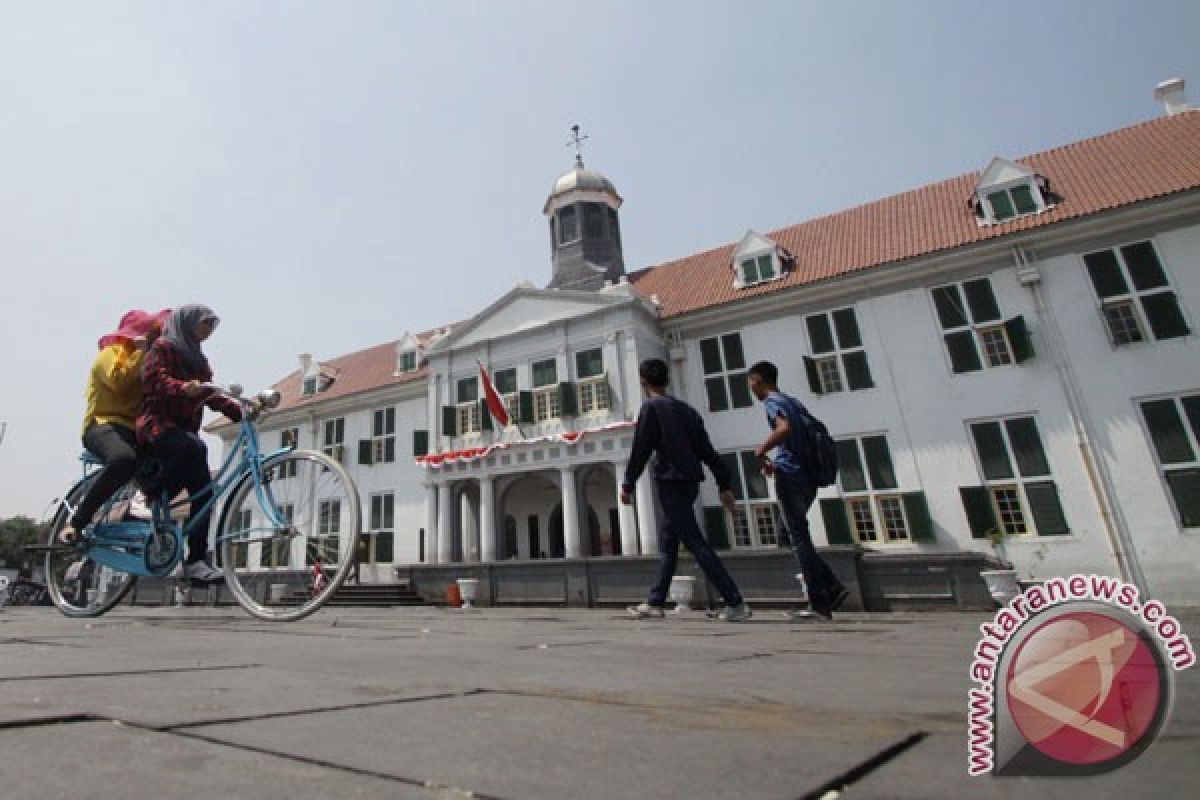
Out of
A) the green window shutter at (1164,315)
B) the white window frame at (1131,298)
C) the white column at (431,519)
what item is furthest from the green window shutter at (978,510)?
the white column at (431,519)

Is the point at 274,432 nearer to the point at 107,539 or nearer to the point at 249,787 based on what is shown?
the point at 107,539

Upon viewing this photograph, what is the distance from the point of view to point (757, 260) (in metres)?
18.8

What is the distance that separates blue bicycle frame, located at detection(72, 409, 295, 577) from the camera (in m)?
4.09

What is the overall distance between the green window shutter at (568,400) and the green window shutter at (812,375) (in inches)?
259

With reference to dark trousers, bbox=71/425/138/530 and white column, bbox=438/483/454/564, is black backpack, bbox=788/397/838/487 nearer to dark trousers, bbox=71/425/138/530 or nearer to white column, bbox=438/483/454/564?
dark trousers, bbox=71/425/138/530

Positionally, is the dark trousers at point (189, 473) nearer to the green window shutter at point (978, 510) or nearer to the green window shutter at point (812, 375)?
the green window shutter at point (812, 375)

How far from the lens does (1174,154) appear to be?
1495 cm

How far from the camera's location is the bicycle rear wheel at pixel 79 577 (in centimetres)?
474

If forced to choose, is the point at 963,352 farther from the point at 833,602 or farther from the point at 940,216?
the point at 833,602

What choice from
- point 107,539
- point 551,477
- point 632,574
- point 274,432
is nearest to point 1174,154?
point 632,574

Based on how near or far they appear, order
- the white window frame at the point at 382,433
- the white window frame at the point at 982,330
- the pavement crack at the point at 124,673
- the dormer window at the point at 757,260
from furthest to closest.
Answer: the white window frame at the point at 382,433 → the dormer window at the point at 757,260 → the white window frame at the point at 982,330 → the pavement crack at the point at 124,673

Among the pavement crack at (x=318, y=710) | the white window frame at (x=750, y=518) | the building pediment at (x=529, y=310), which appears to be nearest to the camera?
the pavement crack at (x=318, y=710)

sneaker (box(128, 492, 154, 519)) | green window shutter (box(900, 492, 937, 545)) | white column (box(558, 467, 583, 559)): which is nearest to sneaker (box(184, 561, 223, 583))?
sneaker (box(128, 492, 154, 519))

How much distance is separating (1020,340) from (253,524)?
15616 mm
